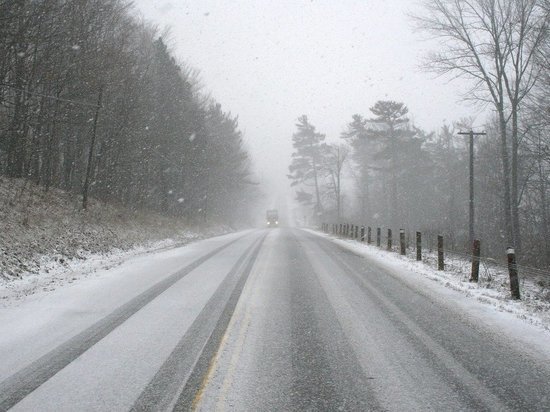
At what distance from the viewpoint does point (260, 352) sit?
464 centimetres

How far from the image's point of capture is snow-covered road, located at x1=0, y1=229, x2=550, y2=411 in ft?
11.6

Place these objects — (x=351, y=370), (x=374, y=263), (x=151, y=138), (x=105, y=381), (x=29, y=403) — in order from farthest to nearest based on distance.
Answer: (x=151, y=138) < (x=374, y=263) < (x=351, y=370) < (x=105, y=381) < (x=29, y=403)

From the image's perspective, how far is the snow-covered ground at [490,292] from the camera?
20.4 feet

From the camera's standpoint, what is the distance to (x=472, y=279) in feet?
30.3

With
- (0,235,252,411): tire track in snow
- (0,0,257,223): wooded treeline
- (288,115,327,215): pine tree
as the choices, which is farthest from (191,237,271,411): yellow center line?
(288,115,327,215): pine tree

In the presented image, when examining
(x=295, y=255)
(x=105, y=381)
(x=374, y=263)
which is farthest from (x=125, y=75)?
(x=105, y=381)

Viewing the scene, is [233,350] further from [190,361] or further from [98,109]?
[98,109]

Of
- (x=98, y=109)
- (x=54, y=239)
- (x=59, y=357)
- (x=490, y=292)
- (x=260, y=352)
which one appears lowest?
(x=59, y=357)

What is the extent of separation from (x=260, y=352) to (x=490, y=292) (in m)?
5.76

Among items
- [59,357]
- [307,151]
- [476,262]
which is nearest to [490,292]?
[476,262]

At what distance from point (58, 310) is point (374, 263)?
8.96 m

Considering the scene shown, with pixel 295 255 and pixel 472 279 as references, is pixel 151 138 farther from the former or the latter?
pixel 472 279

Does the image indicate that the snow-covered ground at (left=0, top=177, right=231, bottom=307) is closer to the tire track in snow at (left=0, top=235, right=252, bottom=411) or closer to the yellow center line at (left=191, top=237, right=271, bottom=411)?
the tire track in snow at (left=0, top=235, right=252, bottom=411)

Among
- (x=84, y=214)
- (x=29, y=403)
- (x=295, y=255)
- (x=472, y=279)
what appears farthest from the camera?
(x=84, y=214)
